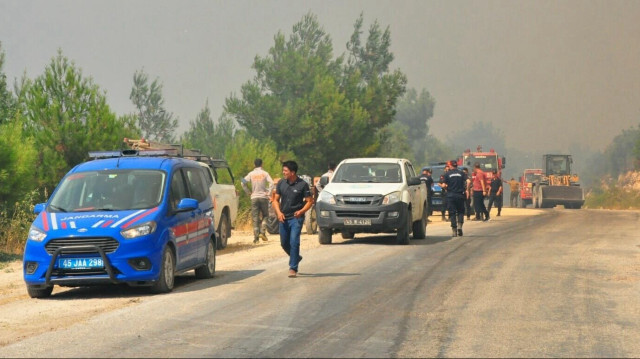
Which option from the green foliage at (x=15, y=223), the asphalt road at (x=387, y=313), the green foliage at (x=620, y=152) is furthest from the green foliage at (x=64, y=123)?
the green foliage at (x=620, y=152)

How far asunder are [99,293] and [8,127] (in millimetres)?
10707

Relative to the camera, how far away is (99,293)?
14016 millimetres

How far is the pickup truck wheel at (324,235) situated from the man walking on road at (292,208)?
6630 mm

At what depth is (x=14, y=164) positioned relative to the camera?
22.6 metres

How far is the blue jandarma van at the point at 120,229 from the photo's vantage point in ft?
43.0

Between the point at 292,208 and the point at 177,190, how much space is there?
189cm

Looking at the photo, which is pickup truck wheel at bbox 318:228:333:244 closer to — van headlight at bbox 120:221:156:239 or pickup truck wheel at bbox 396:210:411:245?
pickup truck wheel at bbox 396:210:411:245

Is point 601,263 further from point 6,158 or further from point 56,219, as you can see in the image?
point 6,158

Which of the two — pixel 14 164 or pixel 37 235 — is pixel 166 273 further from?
pixel 14 164

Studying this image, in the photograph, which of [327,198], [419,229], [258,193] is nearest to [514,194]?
[419,229]

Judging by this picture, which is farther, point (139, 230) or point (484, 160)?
point (484, 160)

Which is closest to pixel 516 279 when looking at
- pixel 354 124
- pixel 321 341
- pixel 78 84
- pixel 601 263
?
pixel 601 263

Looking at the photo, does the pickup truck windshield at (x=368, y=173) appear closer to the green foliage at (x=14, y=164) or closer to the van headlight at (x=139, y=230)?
the green foliage at (x=14, y=164)

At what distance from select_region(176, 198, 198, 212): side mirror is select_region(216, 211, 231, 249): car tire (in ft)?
25.1
